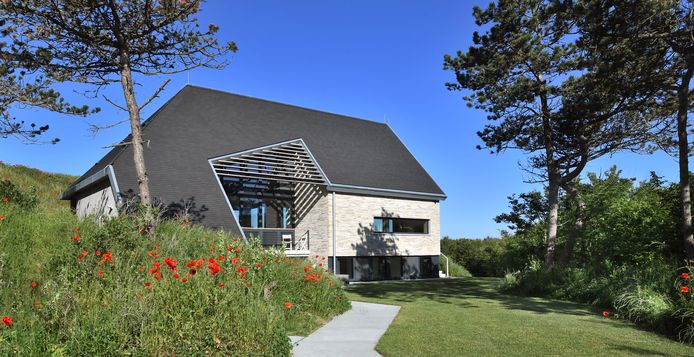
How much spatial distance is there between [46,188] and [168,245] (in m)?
22.4

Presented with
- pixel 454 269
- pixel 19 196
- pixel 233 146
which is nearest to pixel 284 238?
pixel 233 146

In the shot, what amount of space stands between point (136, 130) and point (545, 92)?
42.7 feet

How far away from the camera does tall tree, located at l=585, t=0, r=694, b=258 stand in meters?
11.1

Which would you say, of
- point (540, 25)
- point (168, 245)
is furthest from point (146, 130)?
point (540, 25)

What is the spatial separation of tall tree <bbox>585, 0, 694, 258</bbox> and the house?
12.4m

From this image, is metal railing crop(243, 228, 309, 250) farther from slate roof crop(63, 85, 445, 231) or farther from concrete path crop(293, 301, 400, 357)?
concrete path crop(293, 301, 400, 357)

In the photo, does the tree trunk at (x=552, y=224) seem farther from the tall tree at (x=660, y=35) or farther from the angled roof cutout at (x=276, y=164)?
the angled roof cutout at (x=276, y=164)

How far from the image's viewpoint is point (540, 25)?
16.0 metres

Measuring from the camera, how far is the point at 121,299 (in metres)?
5.14

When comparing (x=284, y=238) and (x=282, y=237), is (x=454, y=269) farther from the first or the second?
(x=282, y=237)

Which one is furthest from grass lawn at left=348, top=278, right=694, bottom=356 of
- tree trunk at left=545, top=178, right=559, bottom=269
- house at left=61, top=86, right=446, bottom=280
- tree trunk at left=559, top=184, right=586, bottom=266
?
house at left=61, top=86, right=446, bottom=280

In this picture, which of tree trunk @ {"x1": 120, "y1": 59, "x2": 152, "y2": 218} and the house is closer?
tree trunk @ {"x1": 120, "y1": 59, "x2": 152, "y2": 218}

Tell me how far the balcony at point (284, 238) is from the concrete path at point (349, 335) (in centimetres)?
1094

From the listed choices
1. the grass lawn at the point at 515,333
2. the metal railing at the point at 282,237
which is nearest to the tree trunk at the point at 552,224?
the grass lawn at the point at 515,333
